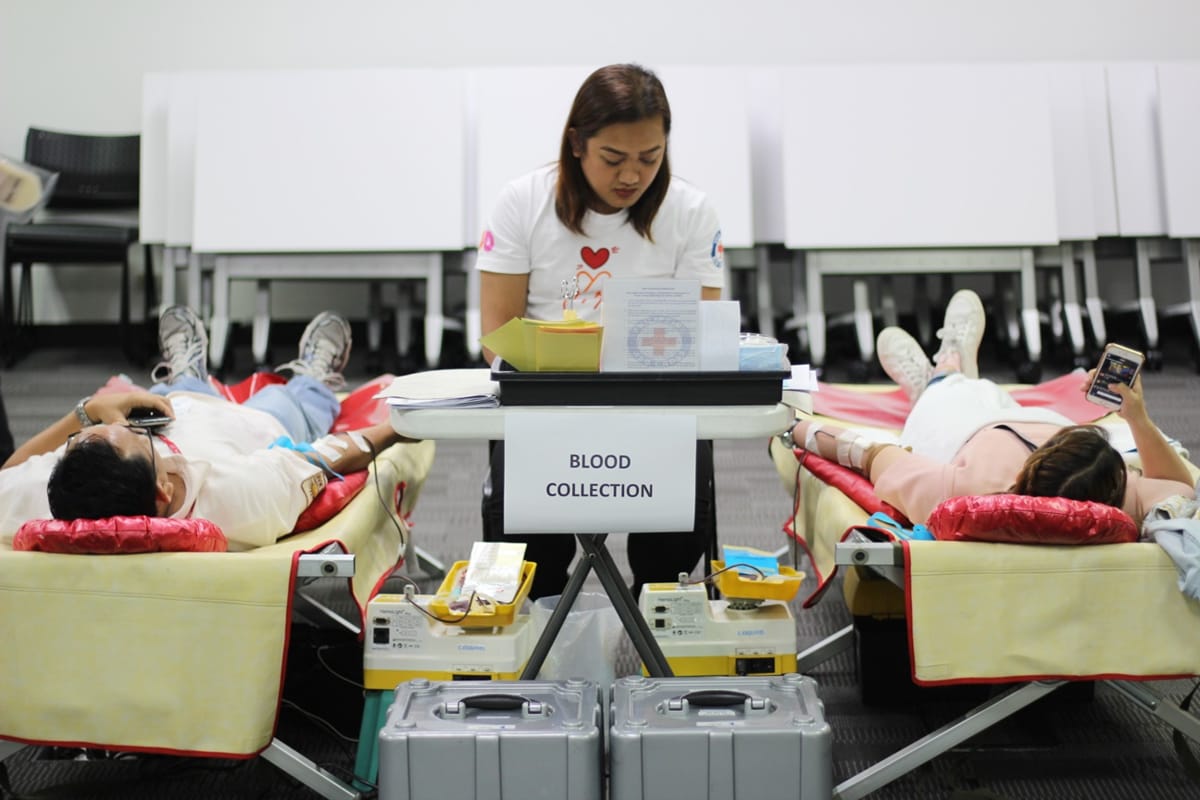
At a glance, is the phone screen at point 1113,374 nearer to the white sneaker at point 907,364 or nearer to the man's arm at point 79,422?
the white sneaker at point 907,364

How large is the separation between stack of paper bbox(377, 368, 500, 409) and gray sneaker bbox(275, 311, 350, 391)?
144 cm

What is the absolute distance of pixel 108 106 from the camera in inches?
217

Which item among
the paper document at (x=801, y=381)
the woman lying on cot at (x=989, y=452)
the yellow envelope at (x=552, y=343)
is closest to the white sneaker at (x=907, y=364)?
the woman lying on cot at (x=989, y=452)

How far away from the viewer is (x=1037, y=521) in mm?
1601

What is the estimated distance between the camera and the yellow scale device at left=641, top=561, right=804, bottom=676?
1.72 metres

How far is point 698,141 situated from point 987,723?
3.45m

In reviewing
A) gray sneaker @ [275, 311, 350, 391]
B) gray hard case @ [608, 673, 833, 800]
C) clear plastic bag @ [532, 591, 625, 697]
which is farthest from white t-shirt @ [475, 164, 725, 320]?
gray sneaker @ [275, 311, 350, 391]

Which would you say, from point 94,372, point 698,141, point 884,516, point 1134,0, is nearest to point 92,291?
point 94,372

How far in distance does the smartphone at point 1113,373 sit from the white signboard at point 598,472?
0.85 m

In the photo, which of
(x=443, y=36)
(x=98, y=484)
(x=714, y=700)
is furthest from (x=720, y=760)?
(x=443, y=36)

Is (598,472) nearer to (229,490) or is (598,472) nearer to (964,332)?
(229,490)

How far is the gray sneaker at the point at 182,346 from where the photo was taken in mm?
2848

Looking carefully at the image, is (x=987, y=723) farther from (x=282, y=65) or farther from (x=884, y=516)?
(x=282, y=65)

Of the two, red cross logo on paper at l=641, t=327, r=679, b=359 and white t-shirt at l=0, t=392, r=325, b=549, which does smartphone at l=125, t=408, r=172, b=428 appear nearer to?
white t-shirt at l=0, t=392, r=325, b=549
